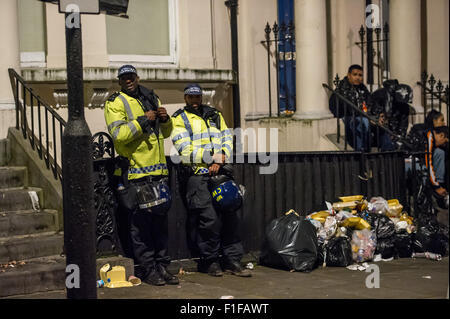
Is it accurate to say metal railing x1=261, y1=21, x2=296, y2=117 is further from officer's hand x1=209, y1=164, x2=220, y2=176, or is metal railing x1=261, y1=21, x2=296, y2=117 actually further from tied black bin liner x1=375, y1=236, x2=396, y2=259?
officer's hand x1=209, y1=164, x2=220, y2=176

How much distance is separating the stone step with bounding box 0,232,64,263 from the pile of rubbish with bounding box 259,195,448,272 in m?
2.32

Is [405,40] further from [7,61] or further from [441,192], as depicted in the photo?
[7,61]

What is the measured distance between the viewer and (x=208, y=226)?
27.8 feet

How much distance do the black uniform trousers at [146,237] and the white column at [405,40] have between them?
6.52 meters

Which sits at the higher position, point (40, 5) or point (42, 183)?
point (40, 5)

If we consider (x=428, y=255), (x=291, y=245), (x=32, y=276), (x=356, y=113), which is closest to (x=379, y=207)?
(x=428, y=255)

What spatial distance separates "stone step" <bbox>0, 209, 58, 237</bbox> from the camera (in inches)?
324

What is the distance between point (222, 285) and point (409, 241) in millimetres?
2796

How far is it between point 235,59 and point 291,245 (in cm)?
426

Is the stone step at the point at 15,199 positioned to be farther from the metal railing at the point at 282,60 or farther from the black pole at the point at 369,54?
the black pole at the point at 369,54
